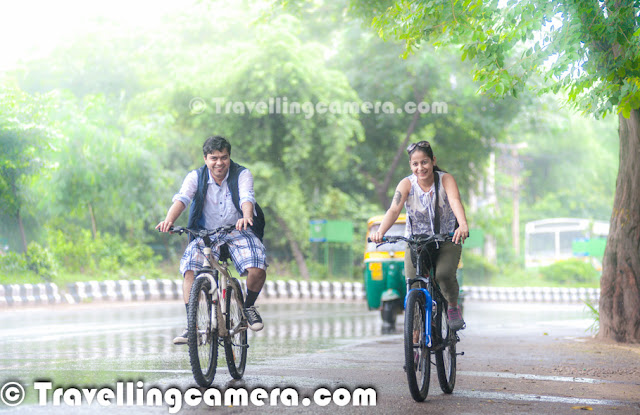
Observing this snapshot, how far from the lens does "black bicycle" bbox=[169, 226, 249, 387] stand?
6.23m

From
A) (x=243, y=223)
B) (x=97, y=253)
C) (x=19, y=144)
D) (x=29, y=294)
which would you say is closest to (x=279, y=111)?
(x=97, y=253)

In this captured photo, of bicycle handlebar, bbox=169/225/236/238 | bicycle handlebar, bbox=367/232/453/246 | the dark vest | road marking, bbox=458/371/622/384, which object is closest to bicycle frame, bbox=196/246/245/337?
bicycle handlebar, bbox=169/225/236/238

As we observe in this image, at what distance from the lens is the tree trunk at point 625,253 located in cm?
1169

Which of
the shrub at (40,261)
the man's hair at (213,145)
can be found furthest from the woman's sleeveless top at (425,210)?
the shrub at (40,261)

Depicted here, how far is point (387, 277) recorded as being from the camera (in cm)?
1460

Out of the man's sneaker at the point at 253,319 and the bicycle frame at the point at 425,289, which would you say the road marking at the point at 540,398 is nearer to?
the bicycle frame at the point at 425,289

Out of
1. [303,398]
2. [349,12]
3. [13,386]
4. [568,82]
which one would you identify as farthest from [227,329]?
[349,12]

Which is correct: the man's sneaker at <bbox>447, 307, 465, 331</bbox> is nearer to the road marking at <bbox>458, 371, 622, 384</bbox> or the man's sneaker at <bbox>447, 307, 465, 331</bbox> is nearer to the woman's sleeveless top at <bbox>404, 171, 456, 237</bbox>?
the woman's sleeveless top at <bbox>404, 171, 456, 237</bbox>

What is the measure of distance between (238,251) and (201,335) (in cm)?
88

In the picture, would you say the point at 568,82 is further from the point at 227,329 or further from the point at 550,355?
the point at 227,329

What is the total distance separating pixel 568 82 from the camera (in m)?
10.4

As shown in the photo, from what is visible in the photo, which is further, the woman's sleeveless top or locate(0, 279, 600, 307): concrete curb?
locate(0, 279, 600, 307): concrete curb

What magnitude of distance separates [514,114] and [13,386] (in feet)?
97.0

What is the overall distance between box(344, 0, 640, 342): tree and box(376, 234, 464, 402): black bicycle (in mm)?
3505
